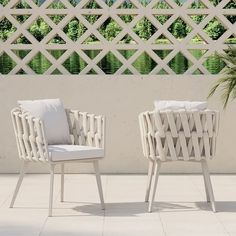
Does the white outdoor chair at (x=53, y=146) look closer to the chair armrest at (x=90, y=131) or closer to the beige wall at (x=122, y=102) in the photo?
the chair armrest at (x=90, y=131)

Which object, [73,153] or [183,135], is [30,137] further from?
[183,135]

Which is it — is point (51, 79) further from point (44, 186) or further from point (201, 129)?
point (201, 129)

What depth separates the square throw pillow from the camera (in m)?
4.48

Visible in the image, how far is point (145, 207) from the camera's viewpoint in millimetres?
4305

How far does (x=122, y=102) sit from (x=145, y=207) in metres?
1.58

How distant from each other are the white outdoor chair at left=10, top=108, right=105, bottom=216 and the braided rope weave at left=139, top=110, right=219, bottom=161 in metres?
0.34

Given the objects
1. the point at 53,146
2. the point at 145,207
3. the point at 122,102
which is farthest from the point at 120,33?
the point at 145,207

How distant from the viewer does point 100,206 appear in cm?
434

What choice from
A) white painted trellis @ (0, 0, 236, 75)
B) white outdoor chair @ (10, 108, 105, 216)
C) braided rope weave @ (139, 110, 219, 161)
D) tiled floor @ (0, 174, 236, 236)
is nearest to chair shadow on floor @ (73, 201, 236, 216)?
tiled floor @ (0, 174, 236, 236)

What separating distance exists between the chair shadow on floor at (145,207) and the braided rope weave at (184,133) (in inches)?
11.1

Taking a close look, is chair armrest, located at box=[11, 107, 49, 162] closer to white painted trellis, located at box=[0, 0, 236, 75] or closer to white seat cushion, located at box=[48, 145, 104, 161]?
white seat cushion, located at box=[48, 145, 104, 161]

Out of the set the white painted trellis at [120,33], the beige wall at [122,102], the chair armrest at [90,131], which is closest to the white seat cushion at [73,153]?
the chair armrest at [90,131]

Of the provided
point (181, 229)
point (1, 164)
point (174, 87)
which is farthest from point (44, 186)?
point (181, 229)

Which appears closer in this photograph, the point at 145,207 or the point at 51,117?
the point at 145,207
